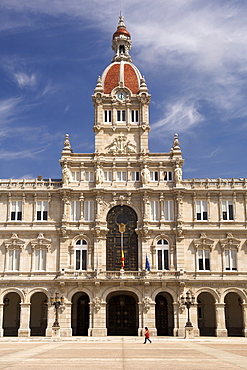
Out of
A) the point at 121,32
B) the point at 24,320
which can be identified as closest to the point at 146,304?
the point at 24,320

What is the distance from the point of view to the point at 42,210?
7375cm

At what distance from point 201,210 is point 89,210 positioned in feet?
54.8

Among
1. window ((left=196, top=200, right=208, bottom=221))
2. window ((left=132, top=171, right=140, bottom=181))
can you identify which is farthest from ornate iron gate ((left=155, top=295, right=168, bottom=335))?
window ((left=132, top=171, right=140, bottom=181))

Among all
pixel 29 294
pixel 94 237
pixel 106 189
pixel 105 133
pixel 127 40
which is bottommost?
pixel 29 294

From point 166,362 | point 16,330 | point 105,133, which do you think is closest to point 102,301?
point 16,330

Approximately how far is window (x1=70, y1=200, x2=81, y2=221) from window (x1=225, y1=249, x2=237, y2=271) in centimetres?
2251

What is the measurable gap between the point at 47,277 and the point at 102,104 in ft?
93.1

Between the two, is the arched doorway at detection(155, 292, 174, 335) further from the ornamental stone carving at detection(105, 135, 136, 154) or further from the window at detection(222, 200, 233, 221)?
the ornamental stone carving at detection(105, 135, 136, 154)

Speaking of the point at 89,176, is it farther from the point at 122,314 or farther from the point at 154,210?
the point at 122,314

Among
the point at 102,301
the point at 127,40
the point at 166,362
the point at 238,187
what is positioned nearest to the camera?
the point at 166,362

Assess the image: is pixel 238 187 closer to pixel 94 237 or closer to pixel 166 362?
pixel 94 237

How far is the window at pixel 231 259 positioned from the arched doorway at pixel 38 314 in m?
27.0

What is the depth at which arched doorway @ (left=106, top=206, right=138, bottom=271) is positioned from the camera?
72.2 metres

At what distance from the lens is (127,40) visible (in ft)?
283
